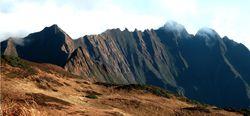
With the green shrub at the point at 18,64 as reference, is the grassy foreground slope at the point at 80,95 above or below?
below

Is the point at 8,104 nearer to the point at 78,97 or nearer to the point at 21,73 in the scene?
the point at 78,97

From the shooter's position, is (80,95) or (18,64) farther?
(18,64)

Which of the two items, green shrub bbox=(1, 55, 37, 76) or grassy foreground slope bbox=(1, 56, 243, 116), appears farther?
green shrub bbox=(1, 55, 37, 76)

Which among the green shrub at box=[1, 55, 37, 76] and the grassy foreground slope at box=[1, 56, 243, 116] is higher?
the green shrub at box=[1, 55, 37, 76]

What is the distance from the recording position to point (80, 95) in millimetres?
80312

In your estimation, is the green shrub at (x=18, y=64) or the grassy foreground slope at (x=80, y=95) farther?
the green shrub at (x=18, y=64)

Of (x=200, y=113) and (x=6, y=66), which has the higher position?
(x=6, y=66)

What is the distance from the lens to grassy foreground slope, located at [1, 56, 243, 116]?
62.1m

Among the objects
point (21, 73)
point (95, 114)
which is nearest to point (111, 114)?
point (95, 114)

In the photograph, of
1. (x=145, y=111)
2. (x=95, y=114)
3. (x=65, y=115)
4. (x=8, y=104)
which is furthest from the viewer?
(x=145, y=111)

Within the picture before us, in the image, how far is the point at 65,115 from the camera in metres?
52.4

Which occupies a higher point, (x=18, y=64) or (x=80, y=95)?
(x=18, y=64)

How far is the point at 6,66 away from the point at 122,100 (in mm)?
21634

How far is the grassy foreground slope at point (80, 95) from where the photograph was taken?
62094 millimetres
